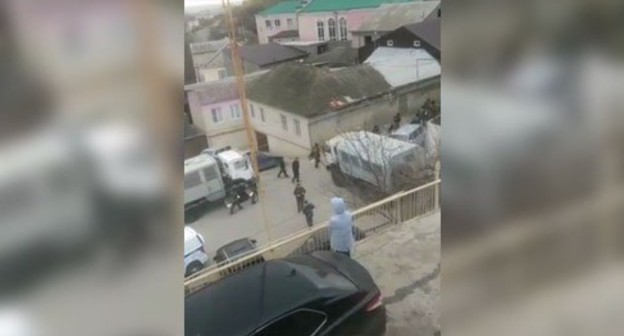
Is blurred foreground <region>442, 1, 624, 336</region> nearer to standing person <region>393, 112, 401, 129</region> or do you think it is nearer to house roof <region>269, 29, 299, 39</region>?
standing person <region>393, 112, 401, 129</region>

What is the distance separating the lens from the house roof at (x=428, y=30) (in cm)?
91

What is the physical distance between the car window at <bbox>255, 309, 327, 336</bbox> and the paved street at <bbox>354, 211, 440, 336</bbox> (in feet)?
0.60

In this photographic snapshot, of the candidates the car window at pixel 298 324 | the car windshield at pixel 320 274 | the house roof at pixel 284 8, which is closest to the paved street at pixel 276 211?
the car windshield at pixel 320 274

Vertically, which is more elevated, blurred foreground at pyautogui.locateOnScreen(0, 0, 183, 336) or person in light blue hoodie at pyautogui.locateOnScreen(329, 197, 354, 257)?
blurred foreground at pyautogui.locateOnScreen(0, 0, 183, 336)

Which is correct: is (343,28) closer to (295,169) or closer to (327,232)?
(295,169)

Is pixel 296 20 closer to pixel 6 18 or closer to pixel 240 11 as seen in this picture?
pixel 240 11

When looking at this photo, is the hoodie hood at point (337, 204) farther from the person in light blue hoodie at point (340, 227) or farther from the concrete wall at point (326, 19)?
the concrete wall at point (326, 19)

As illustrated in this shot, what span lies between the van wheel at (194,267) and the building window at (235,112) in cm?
35

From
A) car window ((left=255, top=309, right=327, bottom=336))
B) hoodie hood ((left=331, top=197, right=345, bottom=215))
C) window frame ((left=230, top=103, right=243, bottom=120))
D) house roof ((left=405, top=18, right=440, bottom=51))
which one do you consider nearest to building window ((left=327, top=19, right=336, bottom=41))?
house roof ((left=405, top=18, right=440, bottom=51))

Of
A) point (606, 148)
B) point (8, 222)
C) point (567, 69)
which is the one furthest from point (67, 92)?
point (606, 148)

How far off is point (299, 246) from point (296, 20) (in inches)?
21.2

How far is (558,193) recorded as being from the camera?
880mm

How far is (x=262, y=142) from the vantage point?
41.9 inches

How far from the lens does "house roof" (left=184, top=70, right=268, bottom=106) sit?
971 mm
